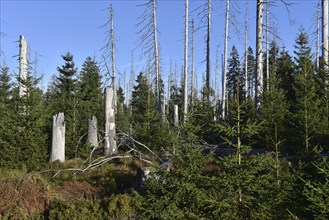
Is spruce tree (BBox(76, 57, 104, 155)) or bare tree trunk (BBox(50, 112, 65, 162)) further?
spruce tree (BBox(76, 57, 104, 155))

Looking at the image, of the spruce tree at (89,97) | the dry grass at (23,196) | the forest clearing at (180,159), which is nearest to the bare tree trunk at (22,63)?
the forest clearing at (180,159)

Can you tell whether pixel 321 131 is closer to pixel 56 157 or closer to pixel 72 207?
pixel 72 207

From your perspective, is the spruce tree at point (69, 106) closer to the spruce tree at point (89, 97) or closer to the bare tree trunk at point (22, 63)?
the spruce tree at point (89, 97)

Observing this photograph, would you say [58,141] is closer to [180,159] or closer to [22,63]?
[22,63]

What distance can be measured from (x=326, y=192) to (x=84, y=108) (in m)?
18.1

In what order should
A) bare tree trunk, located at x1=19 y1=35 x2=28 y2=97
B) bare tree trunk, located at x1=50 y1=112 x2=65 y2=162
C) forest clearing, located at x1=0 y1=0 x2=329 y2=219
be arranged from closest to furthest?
forest clearing, located at x1=0 y1=0 x2=329 y2=219 → bare tree trunk, located at x1=50 y1=112 x2=65 y2=162 → bare tree trunk, located at x1=19 y1=35 x2=28 y2=97

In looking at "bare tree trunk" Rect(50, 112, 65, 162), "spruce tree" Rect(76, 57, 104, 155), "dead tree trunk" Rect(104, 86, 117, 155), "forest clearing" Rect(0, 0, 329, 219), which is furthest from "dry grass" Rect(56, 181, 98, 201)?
"spruce tree" Rect(76, 57, 104, 155)

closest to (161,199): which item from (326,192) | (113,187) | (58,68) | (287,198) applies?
(287,198)

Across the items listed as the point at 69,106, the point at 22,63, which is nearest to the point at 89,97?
the point at 69,106

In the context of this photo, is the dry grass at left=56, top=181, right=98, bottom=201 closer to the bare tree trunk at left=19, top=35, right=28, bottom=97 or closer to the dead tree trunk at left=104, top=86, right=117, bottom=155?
the dead tree trunk at left=104, top=86, right=117, bottom=155

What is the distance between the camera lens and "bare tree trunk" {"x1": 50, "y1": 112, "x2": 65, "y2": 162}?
1514 centimetres

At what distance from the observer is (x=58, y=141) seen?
15.3 m

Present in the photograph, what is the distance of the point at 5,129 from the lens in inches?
562

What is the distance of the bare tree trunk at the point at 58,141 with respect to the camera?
15.1 meters
